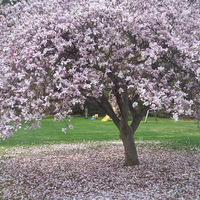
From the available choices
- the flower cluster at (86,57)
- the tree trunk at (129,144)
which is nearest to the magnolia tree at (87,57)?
the flower cluster at (86,57)

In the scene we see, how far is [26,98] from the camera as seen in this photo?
629 cm

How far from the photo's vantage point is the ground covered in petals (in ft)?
22.8

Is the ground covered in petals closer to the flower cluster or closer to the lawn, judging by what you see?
the lawn

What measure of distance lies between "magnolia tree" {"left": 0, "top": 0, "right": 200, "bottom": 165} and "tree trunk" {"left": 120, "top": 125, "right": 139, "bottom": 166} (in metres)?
2.08

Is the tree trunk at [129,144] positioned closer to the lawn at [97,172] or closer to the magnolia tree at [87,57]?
the lawn at [97,172]

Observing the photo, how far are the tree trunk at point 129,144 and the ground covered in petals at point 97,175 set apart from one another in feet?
0.93

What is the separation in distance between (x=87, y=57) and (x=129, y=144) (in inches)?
149

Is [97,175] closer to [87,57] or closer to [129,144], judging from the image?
[129,144]

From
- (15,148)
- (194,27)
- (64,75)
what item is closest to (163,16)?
(194,27)

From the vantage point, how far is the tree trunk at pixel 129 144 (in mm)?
9453

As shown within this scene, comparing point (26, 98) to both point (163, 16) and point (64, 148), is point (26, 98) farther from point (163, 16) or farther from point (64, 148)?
point (64, 148)

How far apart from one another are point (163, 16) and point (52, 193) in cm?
486

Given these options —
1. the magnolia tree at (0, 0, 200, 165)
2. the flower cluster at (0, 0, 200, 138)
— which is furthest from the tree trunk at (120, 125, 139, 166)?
the flower cluster at (0, 0, 200, 138)

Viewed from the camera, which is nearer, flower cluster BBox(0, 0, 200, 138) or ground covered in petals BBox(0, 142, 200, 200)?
flower cluster BBox(0, 0, 200, 138)
